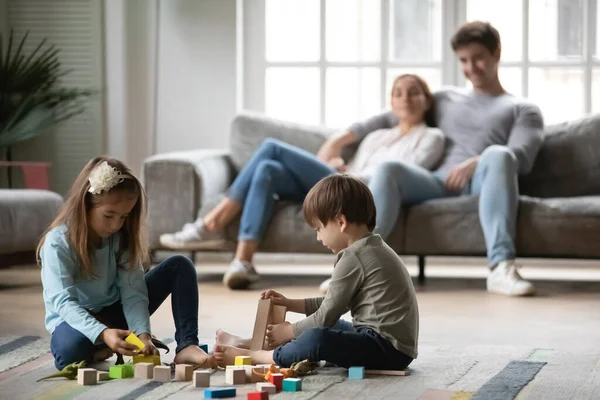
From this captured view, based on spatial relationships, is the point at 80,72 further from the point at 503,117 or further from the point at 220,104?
the point at 503,117

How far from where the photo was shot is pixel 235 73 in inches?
210

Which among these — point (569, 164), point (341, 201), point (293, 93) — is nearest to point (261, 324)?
point (341, 201)

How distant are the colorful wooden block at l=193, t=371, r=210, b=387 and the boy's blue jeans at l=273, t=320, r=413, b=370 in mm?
213

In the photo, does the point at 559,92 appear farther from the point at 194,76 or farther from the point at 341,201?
the point at 341,201

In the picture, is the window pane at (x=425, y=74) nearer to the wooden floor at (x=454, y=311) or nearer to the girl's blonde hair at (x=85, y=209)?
the wooden floor at (x=454, y=311)

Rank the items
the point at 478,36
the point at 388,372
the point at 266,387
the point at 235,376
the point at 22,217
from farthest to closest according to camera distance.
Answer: the point at 478,36
the point at 22,217
the point at 388,372
the point at 235,376
the point at 266,387

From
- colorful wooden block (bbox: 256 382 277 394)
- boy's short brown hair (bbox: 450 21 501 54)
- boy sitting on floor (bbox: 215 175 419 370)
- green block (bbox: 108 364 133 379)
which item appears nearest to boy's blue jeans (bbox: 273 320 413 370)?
boy sitting on floor (bbox: 215 175 419 370)

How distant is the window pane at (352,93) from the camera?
5.29m

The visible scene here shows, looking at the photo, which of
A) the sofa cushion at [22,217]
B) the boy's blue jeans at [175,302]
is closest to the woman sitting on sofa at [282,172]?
the sofa cushion at [22,217]

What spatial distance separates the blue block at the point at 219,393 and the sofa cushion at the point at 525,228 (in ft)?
7.18

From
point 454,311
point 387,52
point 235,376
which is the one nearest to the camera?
point 235,376

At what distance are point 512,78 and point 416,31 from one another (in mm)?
533

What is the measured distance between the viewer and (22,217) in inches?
161

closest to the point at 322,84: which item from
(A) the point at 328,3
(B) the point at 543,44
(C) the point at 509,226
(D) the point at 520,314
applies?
(A) the point at 328,3
